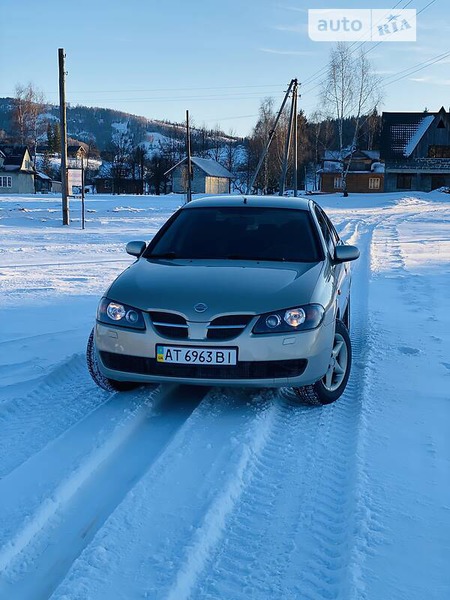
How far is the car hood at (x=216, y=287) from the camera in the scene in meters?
4.21

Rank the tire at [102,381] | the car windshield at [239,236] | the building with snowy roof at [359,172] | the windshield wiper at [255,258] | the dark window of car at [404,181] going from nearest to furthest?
1. the tire at [102,381]
2. the windshield wiper at [255,258]
3. the car windshield at [239,236]
4. the dark window of car at [404,181]
5. the building with snowy roof at [359,172]

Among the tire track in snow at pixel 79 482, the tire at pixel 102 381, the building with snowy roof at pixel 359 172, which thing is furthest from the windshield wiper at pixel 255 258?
the building with snowy roof at pixel 359 172

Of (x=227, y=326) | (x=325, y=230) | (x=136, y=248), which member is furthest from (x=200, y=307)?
(x=325, y=230)

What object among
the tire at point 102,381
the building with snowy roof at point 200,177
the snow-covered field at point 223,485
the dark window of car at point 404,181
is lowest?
the snow-covered field at point 223,485

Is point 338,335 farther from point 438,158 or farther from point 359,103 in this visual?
point 438,158

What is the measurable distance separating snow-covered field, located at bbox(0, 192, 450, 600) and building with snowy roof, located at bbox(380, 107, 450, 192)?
63.8m

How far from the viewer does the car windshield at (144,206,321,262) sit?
17.3 ft

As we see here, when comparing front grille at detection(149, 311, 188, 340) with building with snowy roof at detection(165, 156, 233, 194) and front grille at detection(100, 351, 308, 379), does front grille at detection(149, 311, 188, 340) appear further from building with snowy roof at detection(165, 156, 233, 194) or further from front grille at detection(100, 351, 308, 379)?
building with snowy roof at detection(165, 156, 233, 194)

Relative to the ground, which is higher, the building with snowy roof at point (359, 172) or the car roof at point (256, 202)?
the building with snowy roof at point (359, 172)

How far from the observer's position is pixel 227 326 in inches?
163

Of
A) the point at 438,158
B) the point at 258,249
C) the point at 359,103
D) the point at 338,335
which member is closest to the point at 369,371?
the point at 338,335

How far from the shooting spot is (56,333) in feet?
21.7

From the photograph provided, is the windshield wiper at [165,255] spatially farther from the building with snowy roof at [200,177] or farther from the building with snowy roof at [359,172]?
the building with snowy roof at [200,177]

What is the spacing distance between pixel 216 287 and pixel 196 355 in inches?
21.0
